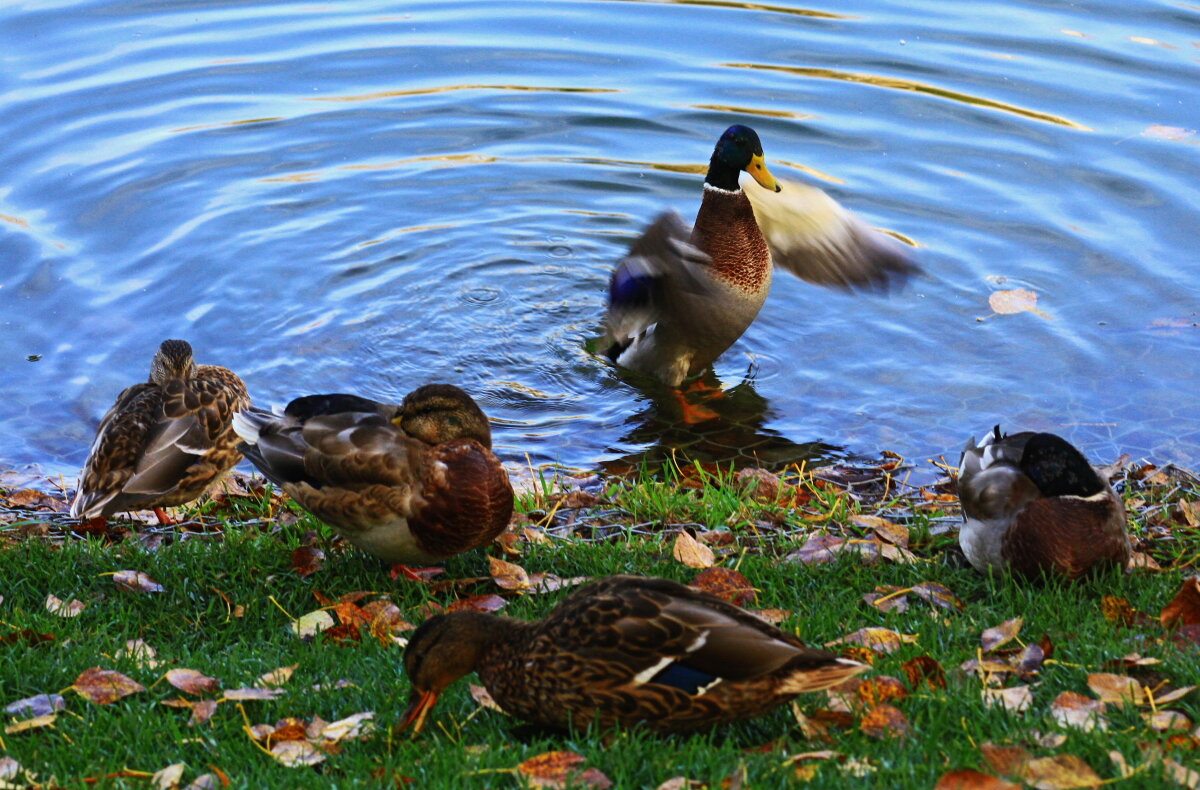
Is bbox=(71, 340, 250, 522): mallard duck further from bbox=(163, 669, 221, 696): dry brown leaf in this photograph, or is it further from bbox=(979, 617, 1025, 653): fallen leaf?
bbox=(979, 617, 1025, 653): fallen leaf

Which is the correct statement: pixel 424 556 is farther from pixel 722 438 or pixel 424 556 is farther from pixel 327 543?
pixel 722 438

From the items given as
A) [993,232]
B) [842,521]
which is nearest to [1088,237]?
[993,232]

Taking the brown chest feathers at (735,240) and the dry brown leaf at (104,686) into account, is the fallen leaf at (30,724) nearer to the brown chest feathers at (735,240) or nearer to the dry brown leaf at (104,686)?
the dry brown leaf at (104,686)

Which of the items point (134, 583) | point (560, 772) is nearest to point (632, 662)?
point (560, 772)

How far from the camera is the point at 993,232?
948 centimetres


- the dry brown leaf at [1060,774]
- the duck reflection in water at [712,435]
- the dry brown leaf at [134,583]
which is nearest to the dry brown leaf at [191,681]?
the dry brown leaf at [134,583]

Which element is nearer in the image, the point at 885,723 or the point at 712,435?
the point at 885,723

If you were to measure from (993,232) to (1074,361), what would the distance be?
1662 mm

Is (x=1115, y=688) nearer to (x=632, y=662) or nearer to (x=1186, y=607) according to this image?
(x=1186, y=607)

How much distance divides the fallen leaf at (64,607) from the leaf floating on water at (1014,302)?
5984mm

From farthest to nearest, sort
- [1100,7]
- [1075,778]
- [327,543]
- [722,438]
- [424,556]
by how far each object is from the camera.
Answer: [1100,7], [722,438], [327,543], [424,556], [1075,778]

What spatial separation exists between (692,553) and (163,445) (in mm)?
2366

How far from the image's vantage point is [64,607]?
15.2 feet

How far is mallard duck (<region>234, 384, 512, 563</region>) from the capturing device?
15.3 feet
